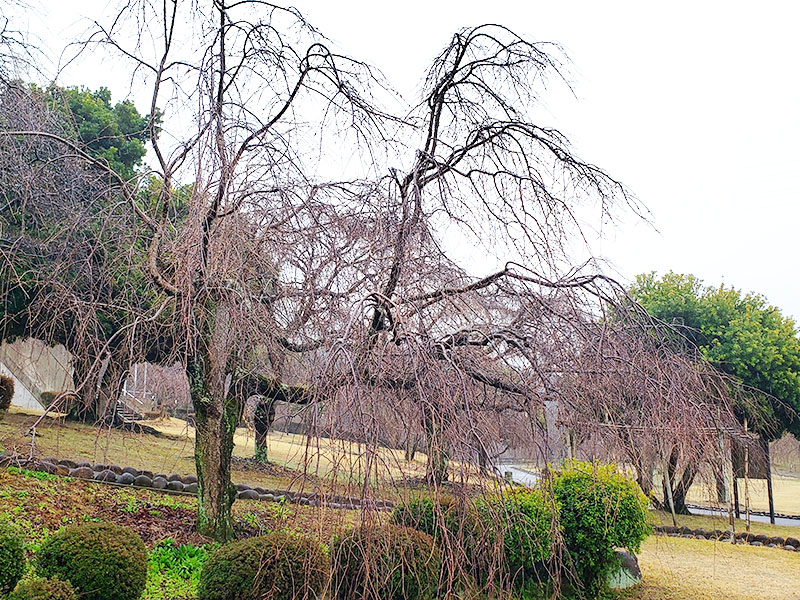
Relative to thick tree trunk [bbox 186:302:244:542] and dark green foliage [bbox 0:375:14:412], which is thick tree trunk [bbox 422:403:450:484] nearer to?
thick tree trunk [bbox 186:302:244:542]

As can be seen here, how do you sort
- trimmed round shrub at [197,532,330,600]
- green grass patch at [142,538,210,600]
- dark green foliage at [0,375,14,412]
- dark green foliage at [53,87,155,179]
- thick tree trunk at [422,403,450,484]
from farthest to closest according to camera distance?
dark green foliage at [53,87,155,179] < dark green foliage at [0,375,14,412] < green grass patch at [142,538,210,600] < trimmed round shrub at [197,532,330,600] < thick tree trunk at [422,403,450,484]

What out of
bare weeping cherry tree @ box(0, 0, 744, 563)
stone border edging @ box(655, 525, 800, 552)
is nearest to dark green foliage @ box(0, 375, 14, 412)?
bare weeping cherry tree @ box(0, 0, 744, 563)

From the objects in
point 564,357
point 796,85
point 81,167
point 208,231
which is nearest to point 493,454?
point 564,357

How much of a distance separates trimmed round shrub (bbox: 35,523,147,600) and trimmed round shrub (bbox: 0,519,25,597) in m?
0.19

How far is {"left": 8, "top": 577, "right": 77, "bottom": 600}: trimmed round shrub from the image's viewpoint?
14.0 ft

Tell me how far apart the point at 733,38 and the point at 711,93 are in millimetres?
646

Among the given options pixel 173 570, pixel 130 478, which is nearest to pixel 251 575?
pixel 173 570

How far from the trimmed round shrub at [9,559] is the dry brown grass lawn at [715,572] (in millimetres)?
6020

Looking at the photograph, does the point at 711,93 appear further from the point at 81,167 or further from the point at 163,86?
the point at 81,167

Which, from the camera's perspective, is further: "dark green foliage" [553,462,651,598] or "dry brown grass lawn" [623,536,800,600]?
"dry brown grass lawn" [623,536,800,600]

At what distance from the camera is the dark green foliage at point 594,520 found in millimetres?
7258

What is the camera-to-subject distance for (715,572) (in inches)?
367

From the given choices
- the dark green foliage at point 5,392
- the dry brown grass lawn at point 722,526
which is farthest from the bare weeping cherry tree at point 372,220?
the dry brown grass lawn at point 722,526

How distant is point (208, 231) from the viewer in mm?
5246
